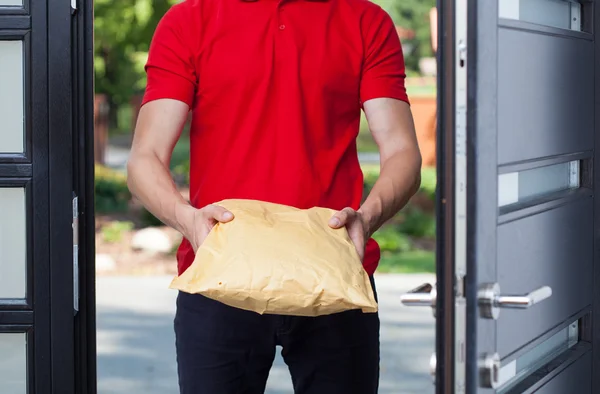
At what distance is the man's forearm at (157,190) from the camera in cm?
220

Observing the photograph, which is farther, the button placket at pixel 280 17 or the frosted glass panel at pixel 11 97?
the frosted glass panel at pixel 11 97

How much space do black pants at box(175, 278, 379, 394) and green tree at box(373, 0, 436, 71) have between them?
1057 centimetres

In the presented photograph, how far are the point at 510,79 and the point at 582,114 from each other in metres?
0.59

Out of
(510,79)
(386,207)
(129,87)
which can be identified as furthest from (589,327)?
(129,87)

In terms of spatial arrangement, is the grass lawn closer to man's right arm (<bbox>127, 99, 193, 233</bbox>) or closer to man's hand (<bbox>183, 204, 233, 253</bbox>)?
man's right arm (<bbox>127, 99, 193, 233</bbox>)

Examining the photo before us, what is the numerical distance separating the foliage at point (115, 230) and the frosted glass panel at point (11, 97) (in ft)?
26.1

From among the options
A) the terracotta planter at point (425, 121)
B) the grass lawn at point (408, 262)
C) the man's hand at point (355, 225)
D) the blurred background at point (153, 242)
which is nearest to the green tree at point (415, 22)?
the blurred background at point (153, 242)

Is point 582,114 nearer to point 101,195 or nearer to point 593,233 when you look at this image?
point 593,233

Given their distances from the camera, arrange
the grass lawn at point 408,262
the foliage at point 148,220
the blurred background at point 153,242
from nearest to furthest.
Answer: the blurred background at point 153,242 < the grass lawn at point 408,262 < the foliage at point 148,220

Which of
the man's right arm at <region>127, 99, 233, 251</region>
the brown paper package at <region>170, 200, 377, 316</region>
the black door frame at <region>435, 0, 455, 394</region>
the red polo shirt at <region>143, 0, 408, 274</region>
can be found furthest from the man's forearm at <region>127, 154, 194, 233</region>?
the black door frame at <region>435, 0, 455, 394</region>

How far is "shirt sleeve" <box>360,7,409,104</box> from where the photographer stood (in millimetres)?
2424

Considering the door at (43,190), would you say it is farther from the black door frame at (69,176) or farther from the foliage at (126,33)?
the foliage at (126,33)

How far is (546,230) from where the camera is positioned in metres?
2.21

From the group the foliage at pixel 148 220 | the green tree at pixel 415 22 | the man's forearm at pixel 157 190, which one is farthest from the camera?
the green tree at pixel 415 22
